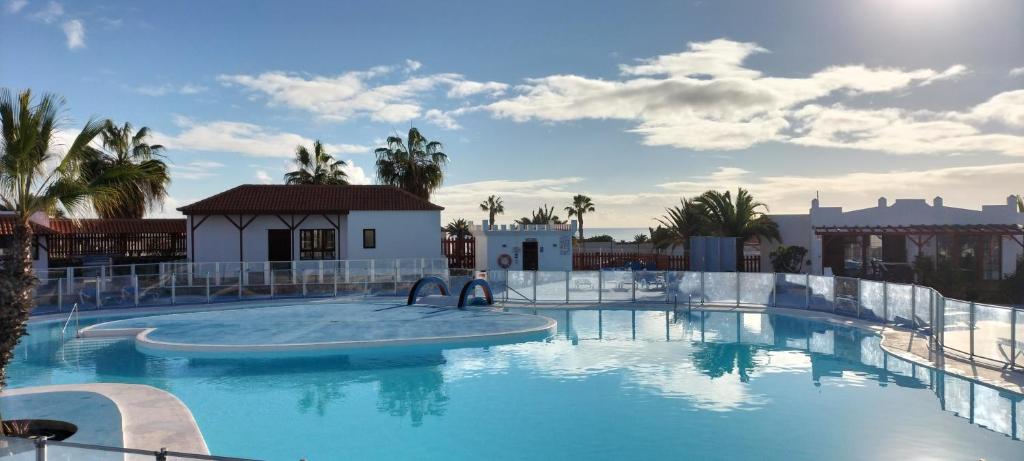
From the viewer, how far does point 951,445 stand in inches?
357

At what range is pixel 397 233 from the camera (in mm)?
31312

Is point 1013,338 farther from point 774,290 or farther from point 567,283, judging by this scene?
point 567,283

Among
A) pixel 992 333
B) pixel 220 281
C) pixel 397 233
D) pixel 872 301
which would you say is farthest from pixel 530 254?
pixel 992 333

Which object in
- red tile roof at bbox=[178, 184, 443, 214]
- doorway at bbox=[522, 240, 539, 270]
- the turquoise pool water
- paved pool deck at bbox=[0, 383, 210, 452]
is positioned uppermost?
red tile roof at bbox=[178, 184, 443, 214]

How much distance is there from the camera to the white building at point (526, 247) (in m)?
33.8

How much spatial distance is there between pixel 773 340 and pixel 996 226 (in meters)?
15.9

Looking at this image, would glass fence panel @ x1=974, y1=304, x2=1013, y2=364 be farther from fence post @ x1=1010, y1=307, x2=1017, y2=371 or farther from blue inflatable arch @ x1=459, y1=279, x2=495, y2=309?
blue inflatable arch @ x1=459, y1=279, x2=495, y2=309

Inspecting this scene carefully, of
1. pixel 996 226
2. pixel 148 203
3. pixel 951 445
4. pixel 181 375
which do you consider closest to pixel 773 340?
pixel 951 445

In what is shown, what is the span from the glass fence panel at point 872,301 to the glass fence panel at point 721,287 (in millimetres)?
4356

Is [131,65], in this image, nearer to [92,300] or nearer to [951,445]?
[92,300]

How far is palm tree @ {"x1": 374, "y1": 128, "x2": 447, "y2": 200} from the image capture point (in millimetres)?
44375

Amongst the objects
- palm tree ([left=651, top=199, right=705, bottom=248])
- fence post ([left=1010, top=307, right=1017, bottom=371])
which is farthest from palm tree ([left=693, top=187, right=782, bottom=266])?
fence post ([left=1010, top=307, right=1017, bottom=371])

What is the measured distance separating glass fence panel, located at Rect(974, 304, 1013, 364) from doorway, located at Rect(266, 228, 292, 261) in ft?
85.9

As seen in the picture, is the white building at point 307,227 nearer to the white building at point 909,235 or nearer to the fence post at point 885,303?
the white building at point 909,235
